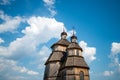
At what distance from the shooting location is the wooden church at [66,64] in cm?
3088

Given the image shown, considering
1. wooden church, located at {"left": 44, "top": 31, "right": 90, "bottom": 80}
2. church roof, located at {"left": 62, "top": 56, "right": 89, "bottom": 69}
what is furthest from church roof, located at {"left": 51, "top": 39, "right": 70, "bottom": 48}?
church roof, located at {"left": 62, "top": 56, "right": 89, "bottom": 69}

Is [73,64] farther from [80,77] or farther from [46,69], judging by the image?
[46,69]

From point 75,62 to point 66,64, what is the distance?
6.10 ft

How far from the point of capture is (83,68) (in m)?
31.7

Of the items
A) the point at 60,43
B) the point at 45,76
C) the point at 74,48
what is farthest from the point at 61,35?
the point at 45,76

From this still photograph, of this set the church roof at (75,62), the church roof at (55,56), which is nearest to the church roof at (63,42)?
the church roof at (55,56)

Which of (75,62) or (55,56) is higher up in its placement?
(55,56)

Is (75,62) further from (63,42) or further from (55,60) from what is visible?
(63,42)

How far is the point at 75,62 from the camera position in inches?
1247

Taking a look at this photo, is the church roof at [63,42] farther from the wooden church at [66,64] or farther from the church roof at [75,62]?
the church roof at [75,62]

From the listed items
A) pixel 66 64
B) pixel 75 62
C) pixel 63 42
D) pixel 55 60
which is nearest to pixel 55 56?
pixel 55 60

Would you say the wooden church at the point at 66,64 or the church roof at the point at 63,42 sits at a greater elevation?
the church roof at the point at 63,42

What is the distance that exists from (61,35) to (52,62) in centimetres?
952

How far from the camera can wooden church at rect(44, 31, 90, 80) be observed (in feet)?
101
